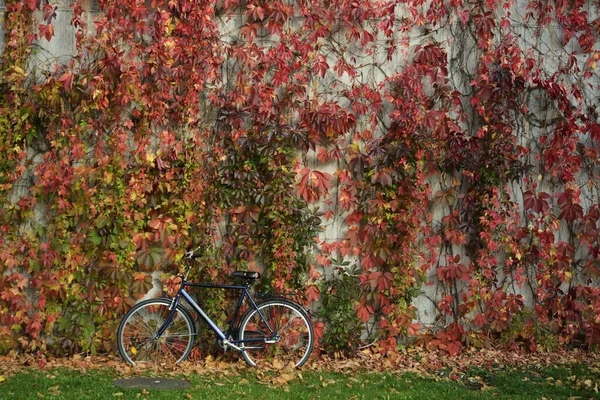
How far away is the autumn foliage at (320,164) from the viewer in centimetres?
666

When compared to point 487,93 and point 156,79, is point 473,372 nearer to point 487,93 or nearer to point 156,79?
point 487,93

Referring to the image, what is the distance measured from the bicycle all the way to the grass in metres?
0.33

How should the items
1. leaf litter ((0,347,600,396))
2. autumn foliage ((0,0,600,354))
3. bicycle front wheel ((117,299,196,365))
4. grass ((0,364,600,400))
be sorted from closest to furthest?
1. grass ((0,364,600,400))
2. leaf litter ((0,347,600,396))
3. bicycle front wheel ((117,299,196,365))
4. autumn foliage ((0,0,600,354))

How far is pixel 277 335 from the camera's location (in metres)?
6.57

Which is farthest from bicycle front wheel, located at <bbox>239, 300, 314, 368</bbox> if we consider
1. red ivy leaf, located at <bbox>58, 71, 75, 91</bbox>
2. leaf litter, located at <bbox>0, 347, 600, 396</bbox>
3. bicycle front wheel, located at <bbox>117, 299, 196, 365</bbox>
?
red ivy leaf, located at <bbox>58, 71, 75, 91</bbox>

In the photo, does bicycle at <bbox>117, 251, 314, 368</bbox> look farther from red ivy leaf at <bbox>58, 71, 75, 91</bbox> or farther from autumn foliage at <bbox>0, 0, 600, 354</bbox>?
red ivy leaf at <bbox>58, 71, 75, 91</bbox>

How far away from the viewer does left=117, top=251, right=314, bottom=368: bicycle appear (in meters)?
6.48

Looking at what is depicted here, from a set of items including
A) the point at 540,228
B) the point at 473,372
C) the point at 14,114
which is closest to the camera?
the point at 473,372

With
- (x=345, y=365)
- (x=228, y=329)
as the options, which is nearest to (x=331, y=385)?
(x=345, y=365)

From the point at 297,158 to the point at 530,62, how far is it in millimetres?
2352

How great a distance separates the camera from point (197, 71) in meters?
6.68

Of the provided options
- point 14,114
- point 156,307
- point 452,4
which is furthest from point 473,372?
point 14,114

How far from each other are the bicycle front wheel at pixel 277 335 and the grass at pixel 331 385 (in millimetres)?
296

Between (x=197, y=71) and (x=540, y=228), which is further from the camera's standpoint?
(x=540, y=228)
